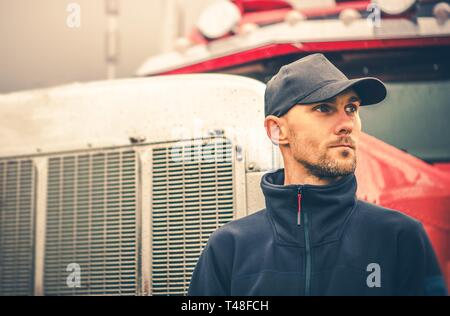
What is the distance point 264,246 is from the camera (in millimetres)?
1930

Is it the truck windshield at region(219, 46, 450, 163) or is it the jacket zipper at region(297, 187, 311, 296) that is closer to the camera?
the jacket zipper at region(297, 187, 311, 296)

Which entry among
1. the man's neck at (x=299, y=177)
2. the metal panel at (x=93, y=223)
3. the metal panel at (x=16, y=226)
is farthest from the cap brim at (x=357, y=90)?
the metal panel at (x=16, y=226)

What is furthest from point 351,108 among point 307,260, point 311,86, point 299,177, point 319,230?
point 307,260

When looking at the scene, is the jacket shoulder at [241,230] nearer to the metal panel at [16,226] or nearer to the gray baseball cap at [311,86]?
the gray baseball cap at [311,86]

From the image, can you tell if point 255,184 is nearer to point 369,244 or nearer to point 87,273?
point 369,244

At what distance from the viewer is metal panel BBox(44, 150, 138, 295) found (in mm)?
2266

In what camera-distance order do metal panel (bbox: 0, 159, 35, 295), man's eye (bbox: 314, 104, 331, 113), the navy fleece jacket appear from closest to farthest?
the navy fleece jacket → man's eye (bbox: 314, 104, 331, 113) → metal panel (bbox: 0, 159, 35, 295)

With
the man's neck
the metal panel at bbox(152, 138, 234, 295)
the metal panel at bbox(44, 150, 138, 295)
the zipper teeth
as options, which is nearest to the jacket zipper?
the zipper teeth

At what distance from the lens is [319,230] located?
74.4 inches

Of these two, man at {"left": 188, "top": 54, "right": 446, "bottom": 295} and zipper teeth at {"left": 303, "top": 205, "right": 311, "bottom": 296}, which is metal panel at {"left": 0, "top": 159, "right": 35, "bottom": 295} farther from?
zipper teeth at {"left": 303, "top": 205, "right": 311, "bottom": 296}

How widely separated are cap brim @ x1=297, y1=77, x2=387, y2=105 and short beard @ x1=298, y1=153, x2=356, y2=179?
0.66 ft

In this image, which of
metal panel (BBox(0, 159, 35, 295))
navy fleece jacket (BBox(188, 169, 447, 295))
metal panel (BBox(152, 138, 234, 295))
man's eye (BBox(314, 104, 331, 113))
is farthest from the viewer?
metal panel (BBox(0, 159, 35, 295))

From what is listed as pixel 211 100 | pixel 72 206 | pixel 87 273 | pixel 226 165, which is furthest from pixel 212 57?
pixel 87 273

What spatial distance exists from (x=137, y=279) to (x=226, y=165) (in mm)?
554
